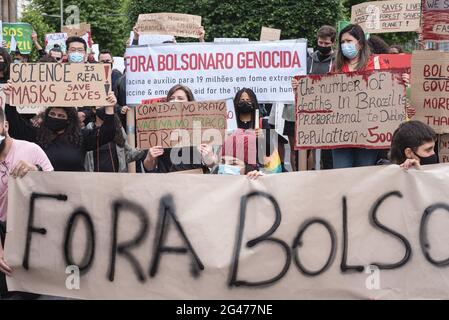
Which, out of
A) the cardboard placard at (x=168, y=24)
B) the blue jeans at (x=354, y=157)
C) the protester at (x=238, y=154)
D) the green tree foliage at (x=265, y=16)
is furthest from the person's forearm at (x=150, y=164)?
the green tree foliage at (x=265, y=16)

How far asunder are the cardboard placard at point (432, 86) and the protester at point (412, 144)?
123 cm

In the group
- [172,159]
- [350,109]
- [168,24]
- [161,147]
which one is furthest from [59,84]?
[168,24]

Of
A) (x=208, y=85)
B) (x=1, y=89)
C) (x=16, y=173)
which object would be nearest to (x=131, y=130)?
(x=208, y=85)

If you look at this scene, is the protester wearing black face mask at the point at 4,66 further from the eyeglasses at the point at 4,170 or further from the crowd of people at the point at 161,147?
the eyeglasses at the point at 4,170

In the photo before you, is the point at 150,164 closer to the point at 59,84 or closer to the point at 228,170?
the point at 59,84

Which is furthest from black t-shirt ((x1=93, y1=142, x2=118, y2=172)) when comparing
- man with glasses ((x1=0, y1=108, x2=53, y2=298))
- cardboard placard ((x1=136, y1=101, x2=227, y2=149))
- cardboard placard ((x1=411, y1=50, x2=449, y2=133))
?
cardboard placard ((x1=411, y1=50, x2=449, y2=133))

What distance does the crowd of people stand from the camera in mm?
5531

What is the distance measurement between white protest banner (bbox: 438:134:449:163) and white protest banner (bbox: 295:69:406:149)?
36 cm

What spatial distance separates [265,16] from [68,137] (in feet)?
65.9

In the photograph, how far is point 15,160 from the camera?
5582 millimetres

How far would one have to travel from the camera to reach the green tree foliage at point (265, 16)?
25.6 meters

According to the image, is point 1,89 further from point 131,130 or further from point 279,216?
point 279,216

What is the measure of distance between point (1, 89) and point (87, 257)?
7.66 ft

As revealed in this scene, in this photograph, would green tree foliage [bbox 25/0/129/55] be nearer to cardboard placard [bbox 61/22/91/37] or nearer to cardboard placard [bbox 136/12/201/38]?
cardboard placard [bbox 61/22/91/37]
